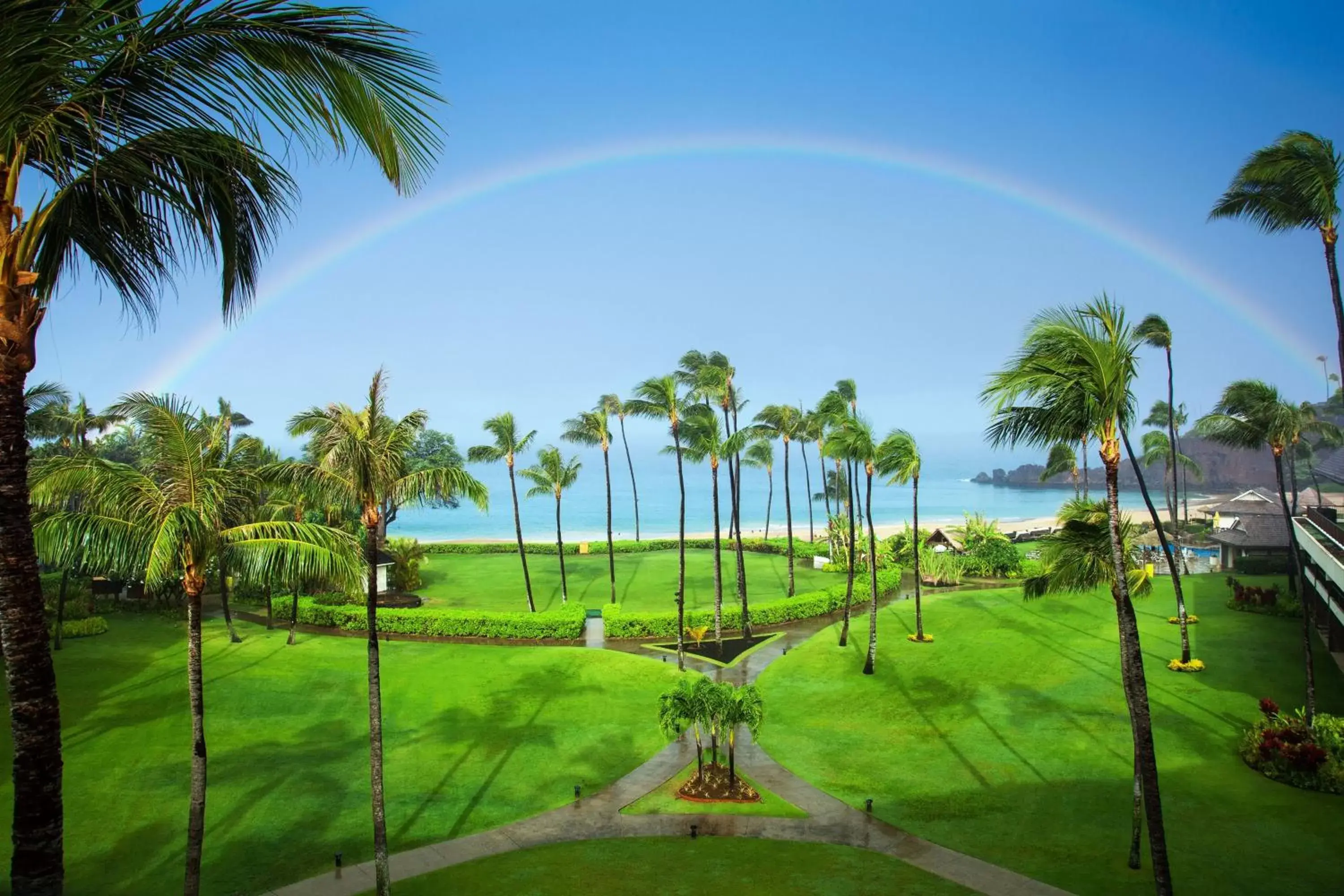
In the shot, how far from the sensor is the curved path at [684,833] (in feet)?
53.4

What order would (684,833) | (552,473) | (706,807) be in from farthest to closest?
(552,473) < (706,807) < (684,833)

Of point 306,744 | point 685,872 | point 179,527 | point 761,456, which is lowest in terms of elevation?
point 685,872

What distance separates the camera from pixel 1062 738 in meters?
23.6

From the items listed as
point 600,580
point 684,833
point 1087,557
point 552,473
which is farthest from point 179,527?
point 600,580

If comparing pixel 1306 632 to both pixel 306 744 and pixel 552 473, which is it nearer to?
pixel 306 744

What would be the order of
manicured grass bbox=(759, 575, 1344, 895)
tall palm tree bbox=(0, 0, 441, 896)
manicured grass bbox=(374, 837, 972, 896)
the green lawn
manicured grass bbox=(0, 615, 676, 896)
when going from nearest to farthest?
1. tall palm tree bbox=(0, 0, 441, 896)
2. manicured grass bbox=(374, 837, 972, 896)
3. manicured grass bbox=(759, 575, 1344, 895)
4. manicured grass bbox=(0, 615, 676, 896)
5. the green lawn

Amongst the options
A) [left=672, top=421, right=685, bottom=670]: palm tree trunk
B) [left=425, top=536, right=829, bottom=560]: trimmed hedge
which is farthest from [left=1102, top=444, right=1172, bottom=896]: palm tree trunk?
[left=425, top=536, right=829, bottom=560]: trimmed hedge

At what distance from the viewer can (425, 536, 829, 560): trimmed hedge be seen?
67938 mm

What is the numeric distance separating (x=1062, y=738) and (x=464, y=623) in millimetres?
25122

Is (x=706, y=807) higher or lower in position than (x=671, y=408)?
lower

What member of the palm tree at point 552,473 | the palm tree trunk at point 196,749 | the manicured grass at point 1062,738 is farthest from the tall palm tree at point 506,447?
the palm tree trunk at point 196,749

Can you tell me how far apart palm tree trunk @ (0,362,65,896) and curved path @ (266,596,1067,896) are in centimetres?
1247

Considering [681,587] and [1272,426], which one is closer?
[1272,426]

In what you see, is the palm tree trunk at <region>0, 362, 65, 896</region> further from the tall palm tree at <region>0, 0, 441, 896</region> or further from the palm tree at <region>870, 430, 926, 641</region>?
the palm tree at <region>870, 430, 926, 641</region>
